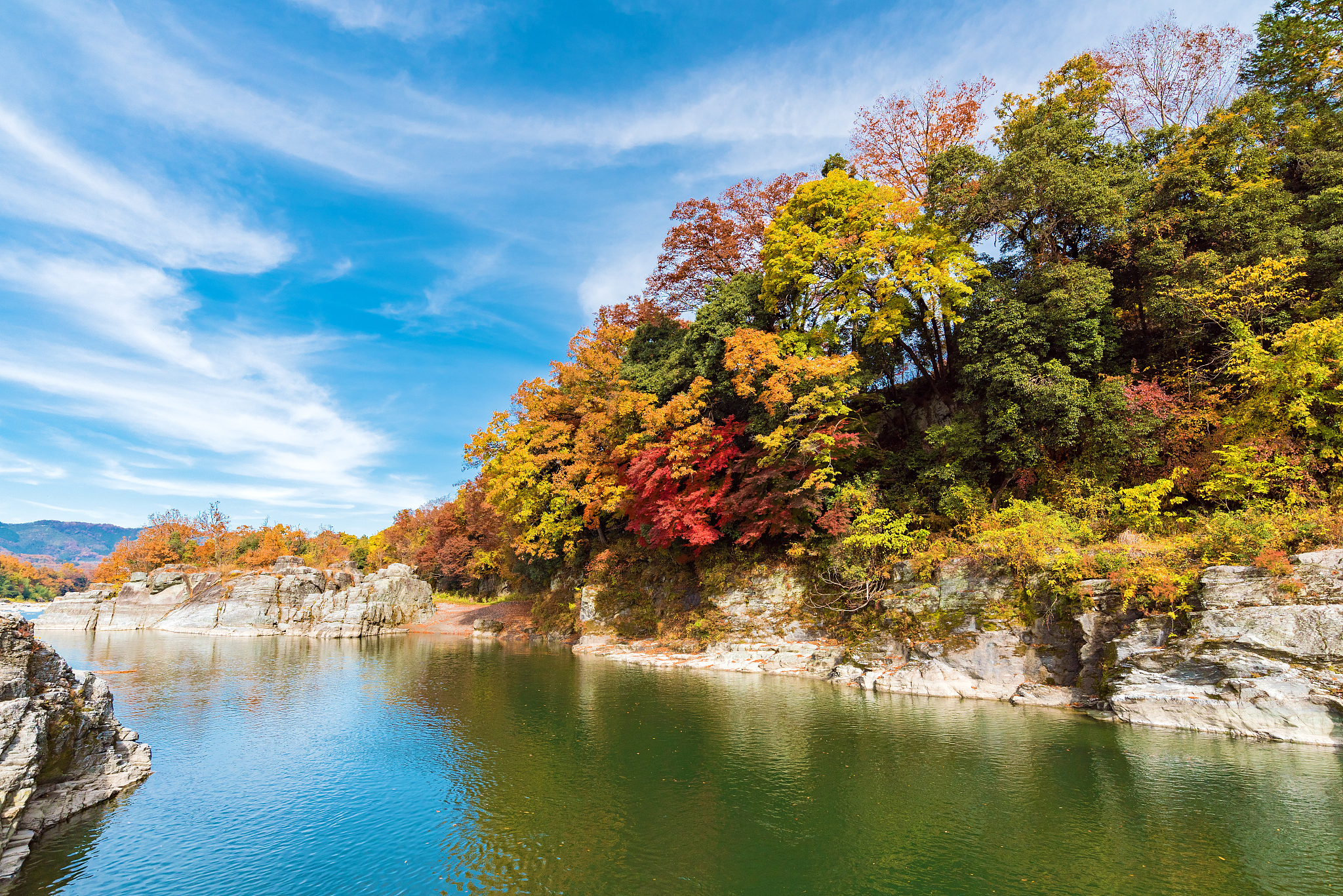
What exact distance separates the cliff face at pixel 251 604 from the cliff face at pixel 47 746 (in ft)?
108

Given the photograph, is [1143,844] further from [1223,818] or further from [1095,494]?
[1095,494]

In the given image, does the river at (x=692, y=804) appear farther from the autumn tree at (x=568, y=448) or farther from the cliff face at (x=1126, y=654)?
the autumn tree at (x=568, y=448)

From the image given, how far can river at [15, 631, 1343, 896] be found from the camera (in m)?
8.43

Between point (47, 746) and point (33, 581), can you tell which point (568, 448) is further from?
point (33, 581)

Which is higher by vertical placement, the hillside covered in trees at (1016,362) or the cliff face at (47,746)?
the hillside covered in trees at (1016,362)

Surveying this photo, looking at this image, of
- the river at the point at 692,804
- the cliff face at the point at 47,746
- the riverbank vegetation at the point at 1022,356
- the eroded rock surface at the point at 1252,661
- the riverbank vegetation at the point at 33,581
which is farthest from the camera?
the riverbank vegetation at the point at 33,581

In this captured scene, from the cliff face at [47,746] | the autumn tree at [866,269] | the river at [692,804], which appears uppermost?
→ the autumn tree at [866,269]

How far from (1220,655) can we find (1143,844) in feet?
27.8

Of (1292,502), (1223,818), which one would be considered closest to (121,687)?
(1223,818)

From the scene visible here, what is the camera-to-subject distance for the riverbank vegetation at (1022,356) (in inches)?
707

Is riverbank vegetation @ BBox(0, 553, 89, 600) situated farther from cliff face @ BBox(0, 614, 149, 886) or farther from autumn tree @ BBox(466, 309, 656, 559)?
cliff face @ BBox(0, 614, 149, 886)

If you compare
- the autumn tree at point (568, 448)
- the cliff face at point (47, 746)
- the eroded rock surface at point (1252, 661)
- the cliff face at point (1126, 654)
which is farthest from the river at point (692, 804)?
the autumn tree at point (568, 448)

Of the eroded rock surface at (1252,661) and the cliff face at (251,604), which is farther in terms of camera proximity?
the cliff face at (251,604)

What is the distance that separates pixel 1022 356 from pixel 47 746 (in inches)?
1074
